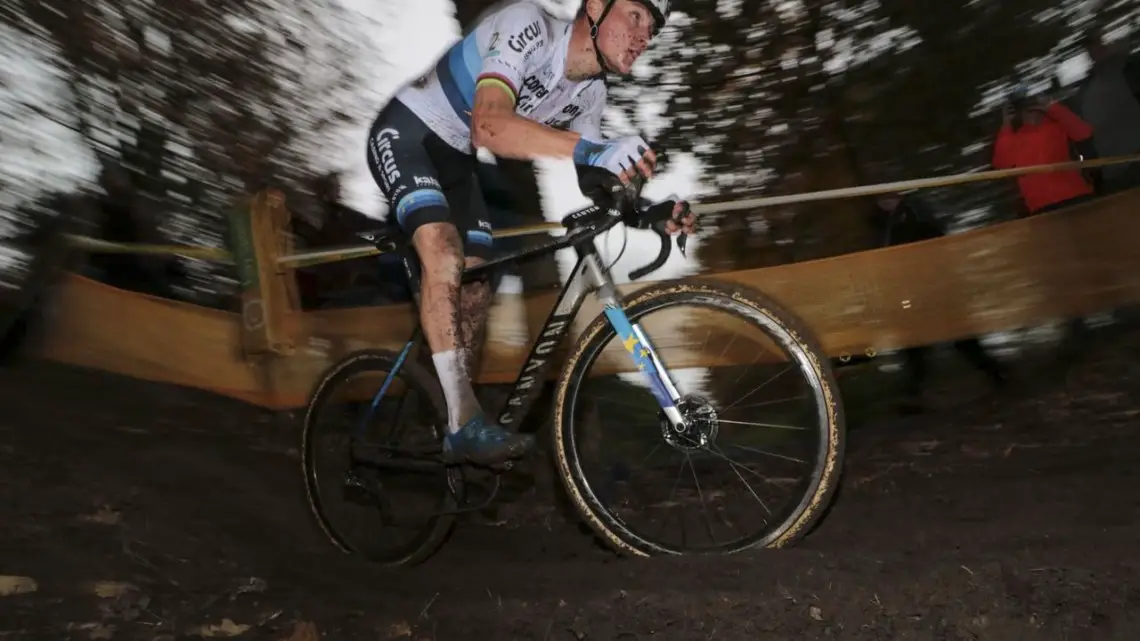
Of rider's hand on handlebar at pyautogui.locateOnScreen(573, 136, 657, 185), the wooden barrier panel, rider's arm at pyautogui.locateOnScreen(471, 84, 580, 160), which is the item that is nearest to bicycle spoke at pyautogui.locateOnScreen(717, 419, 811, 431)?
rider's hand on handlebar at pyautogui.locateOnScreen(573, 136, 657, 185)

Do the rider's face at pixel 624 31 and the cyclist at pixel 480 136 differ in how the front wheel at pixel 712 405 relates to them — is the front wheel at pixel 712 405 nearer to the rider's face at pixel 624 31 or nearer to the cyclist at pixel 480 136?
the cyclist at pixel 480 136

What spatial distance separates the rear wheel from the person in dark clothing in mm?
2989

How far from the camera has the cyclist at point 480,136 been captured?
2.68 m

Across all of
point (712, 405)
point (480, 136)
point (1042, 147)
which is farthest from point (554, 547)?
point (1042, 147)

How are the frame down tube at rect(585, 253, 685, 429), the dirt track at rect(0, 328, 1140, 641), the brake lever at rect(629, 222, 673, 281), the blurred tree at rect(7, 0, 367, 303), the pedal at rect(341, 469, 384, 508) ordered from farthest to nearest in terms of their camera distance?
the blurred tree at rect(7, 0, 367, 303) < the pedal at rect(341, 469, 384, 508) < the brake lever at rect(629, 222, 673, 281) < the frame down tube at rect(585, 253, 685, 429) < the dirt track at rect(0, 328, 1140, 641)

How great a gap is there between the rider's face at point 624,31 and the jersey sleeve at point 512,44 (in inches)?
8.1

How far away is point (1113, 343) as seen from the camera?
15.5 ft

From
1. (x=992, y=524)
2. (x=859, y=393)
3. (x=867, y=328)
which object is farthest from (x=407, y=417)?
(x=859, y=393)

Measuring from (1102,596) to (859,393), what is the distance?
3.37 meters

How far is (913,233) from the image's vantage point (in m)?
4.96

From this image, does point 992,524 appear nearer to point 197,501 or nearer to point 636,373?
point 636,373

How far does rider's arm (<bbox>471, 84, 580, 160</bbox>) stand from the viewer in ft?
8.55

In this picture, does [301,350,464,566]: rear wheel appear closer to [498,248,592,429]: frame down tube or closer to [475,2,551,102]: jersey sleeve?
[498,248,592,429]: frame down tube

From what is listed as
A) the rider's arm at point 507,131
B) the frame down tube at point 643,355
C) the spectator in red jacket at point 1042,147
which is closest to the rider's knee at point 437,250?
the rider's arm at point 507,131
